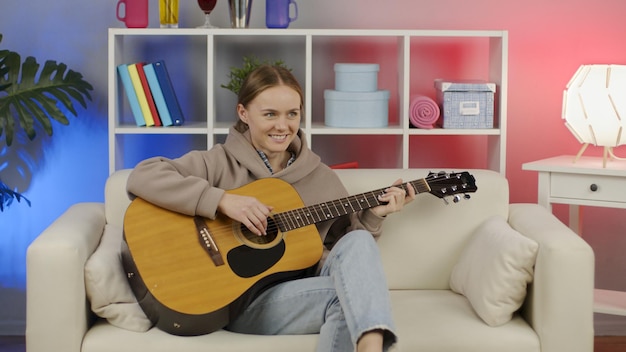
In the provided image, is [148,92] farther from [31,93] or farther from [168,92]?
[31,93]

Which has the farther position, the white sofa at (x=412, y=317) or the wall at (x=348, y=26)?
the wall at (x=348, y=26)

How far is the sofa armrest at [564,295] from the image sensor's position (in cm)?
234

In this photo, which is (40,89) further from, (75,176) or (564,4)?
(564,4)

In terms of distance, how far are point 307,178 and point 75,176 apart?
1385mm

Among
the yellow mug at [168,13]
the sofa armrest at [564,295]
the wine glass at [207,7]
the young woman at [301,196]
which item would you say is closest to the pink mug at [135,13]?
the yellow mug at [168,13]

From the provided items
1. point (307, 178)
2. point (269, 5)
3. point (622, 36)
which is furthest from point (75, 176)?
point (622, 36)

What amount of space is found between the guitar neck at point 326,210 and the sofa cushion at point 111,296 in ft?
1.40

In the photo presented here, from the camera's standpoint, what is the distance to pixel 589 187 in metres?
3.08

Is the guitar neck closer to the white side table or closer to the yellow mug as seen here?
the white side table

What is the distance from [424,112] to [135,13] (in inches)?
42.9

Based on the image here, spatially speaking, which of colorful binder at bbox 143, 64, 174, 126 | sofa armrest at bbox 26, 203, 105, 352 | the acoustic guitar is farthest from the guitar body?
colorful binder at bbox 143, 64, 174, 126

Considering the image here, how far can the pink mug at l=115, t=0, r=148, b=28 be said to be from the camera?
11.0 feet

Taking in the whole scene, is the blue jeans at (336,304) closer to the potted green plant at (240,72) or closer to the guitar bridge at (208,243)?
the guitar bridge at (208,243)

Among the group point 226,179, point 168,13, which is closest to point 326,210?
point 226,179
